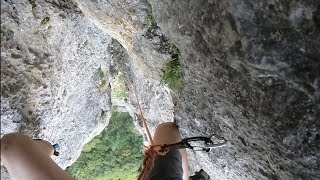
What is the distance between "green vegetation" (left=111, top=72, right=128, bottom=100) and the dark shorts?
2.76 metres

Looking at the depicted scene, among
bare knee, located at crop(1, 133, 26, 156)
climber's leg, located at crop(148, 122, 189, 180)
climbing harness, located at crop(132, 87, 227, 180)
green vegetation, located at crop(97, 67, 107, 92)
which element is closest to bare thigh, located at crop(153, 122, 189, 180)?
climber's leg, located at crop(148, 122, 189, 180)

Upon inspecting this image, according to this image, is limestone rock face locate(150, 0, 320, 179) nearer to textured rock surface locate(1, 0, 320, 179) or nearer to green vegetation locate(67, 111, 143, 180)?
textured rock surface locate(1, 0, 320, 179)

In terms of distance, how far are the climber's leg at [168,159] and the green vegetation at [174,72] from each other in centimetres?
52

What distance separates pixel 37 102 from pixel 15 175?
911mm

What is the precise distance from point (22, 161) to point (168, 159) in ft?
4.54

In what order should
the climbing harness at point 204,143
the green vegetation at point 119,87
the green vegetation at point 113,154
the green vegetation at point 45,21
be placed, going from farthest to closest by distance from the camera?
the green vegetation at point 113,154
the green vegetation at point 119,87
the green vegetation at point 45,21
the climbing harness at point 204,143

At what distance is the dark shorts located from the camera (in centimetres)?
342

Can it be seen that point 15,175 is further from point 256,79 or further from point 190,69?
point 256,79

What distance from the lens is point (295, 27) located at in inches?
73.4

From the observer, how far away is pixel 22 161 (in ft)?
A: 9.60

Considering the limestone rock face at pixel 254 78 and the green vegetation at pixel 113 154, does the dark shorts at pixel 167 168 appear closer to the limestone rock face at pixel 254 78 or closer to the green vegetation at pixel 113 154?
the limestone rock face at pixel 254 78

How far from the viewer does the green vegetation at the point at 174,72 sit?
354 centimetres

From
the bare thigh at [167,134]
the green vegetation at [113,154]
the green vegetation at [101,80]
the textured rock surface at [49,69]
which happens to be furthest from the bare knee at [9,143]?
the green vegetation at [113,154]

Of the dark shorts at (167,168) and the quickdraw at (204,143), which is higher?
the quickdraw at (204,143)
